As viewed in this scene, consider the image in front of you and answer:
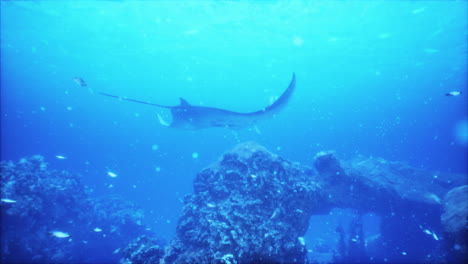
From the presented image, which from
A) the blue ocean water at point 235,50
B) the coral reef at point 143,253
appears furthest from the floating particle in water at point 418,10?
the coral reef at point 143,253

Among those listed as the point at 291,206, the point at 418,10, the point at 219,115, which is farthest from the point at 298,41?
the point at 291,206

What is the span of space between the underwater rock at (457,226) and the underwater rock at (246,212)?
4.10 meters

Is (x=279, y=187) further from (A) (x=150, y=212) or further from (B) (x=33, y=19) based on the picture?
(A) (x=150, y=212)

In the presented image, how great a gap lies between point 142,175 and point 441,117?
88.5 meters

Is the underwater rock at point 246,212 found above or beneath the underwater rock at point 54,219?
beneath

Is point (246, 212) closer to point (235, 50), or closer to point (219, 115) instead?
point (219, 115)

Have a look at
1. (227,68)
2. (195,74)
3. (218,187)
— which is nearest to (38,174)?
(218,187)

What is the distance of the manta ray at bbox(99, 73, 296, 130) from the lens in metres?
9.27

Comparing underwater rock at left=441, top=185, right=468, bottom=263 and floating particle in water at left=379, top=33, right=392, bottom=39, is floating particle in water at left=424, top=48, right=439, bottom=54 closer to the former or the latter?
floating particle in water at left=379, top=33, right=392, bottom=39

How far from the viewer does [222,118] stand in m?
9.61

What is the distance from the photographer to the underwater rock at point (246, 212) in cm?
712

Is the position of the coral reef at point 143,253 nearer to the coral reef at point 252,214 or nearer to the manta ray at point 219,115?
the coral reef at point 252,214

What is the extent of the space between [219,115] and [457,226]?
312 inches

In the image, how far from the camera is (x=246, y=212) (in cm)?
844
